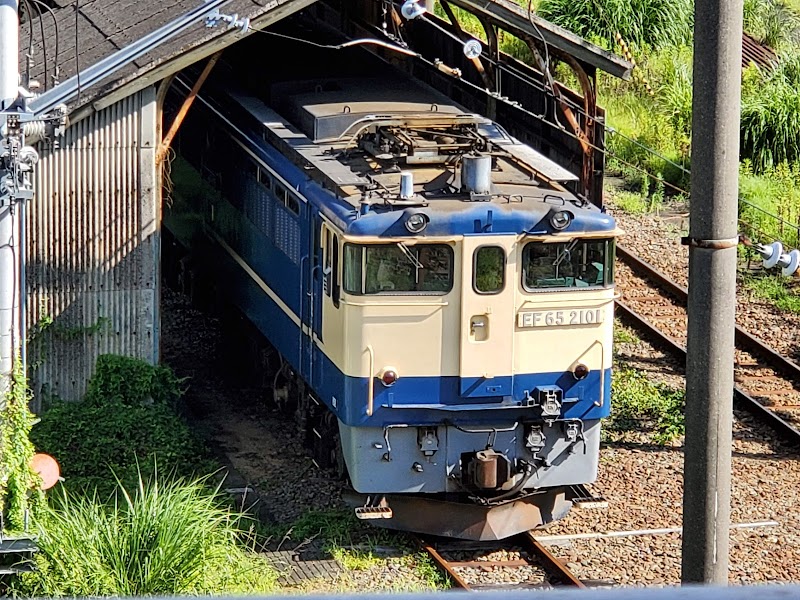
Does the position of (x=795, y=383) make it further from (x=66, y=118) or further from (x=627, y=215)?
(x=66, y=118)

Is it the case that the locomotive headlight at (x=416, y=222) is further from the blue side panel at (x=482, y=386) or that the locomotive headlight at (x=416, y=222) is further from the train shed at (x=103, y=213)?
the train shed at (x=103, y=213)

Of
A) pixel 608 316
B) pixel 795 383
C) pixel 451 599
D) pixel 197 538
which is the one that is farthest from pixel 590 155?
pixel 451 599

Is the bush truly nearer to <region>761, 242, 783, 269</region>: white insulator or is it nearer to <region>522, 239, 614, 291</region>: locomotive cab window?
<region>522, 239, 614, 291</region>: locomotive cab window

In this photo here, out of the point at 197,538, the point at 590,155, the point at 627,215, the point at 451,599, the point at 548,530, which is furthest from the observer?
the point at 627,215

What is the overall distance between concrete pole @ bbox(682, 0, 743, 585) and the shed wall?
276 inches

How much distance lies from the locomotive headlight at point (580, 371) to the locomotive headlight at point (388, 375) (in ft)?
4.64

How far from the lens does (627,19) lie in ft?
93.6

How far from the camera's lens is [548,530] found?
11.8 metres

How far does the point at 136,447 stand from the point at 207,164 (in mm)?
4631

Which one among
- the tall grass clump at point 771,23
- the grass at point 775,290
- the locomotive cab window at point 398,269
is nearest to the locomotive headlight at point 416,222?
the locomotive cab window at point 398,269

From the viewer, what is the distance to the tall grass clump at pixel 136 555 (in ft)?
29.9

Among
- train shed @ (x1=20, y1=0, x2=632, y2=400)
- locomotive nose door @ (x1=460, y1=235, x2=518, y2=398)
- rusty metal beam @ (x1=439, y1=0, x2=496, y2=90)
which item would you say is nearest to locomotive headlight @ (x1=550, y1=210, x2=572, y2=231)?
locomotive nose door @ (x1=460, y1=235, x2=518, y2=398)

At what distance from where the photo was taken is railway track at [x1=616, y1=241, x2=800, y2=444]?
48.8 ft

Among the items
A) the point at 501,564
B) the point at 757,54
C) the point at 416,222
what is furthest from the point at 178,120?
the point at 757,54
